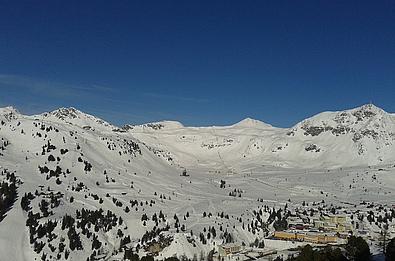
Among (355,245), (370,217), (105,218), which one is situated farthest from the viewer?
(370,217)

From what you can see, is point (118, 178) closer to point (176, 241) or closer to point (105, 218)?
point (105, 218)

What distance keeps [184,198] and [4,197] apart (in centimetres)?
6913

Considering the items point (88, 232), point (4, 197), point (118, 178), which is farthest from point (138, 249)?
point (118, 178)

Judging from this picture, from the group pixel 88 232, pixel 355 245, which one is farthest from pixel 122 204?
pixel 355 245

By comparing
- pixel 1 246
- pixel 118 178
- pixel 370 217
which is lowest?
pixel 1 246

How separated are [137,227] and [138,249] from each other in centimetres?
2868

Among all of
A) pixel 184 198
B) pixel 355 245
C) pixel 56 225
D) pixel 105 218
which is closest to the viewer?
pixel 355 245

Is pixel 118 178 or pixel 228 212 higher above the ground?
pixel 118 178

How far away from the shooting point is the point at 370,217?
14975 cm

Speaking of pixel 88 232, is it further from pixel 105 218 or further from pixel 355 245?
pixel 355 245

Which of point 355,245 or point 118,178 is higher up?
point 118,178

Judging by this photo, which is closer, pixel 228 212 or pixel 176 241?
pixel 176 241

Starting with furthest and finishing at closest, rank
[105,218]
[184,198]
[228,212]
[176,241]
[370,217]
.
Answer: [184,198] < [228,212] < [370,217] < [105,218] < [176,241]

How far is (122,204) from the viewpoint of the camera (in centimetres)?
15712
